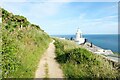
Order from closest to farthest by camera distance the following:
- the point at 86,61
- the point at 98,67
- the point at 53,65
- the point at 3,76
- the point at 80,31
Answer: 1. the point at 3,76
2. the point at 98,67
3. the point at 86,61
4. the point at 53,65
5. the point at 80,31

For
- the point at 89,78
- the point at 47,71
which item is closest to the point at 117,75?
the point at 89,78

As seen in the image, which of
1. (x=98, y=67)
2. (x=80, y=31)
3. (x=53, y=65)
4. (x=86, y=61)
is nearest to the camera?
(x=98, y=67)

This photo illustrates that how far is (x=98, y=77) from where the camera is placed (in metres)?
11.4

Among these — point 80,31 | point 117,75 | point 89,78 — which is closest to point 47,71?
point 89,78

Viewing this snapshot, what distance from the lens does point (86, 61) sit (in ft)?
45.6

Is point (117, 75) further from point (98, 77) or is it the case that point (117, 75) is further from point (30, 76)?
point (30, 76)

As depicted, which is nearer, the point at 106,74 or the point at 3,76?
the point at 3,76

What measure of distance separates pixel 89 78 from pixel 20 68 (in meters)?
3.22

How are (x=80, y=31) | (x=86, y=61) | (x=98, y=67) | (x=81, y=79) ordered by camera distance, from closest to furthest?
(x=81, y=79) < (x=98, y=67) < (x=86, y=61) < (x=80, y=31)

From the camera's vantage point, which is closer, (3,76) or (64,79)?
(3,76)

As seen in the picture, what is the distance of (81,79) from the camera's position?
1135 centimetres

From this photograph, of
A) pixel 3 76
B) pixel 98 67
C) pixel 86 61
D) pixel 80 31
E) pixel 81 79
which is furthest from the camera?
pixel 80 31

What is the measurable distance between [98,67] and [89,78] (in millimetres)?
1518

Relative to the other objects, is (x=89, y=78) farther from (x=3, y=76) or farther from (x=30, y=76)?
(x=3, y=76)
